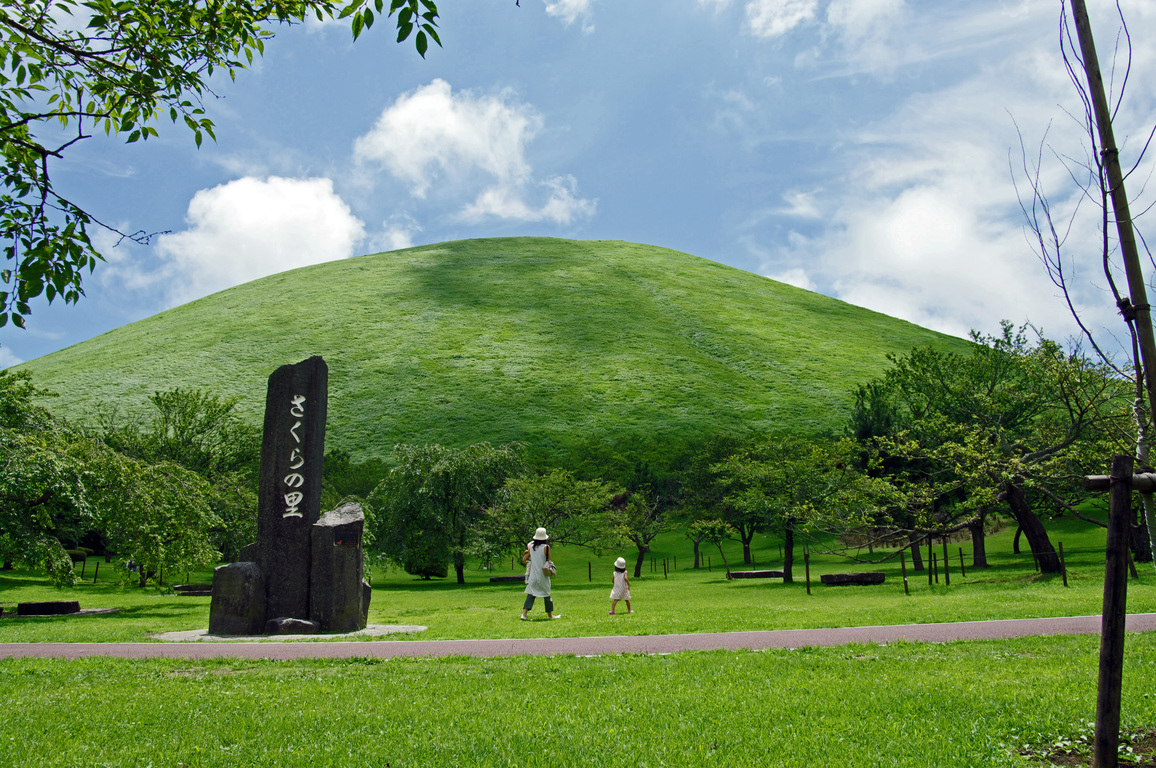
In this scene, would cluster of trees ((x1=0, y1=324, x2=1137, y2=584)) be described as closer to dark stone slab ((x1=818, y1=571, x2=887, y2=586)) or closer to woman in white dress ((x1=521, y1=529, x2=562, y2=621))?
dark stone slab ((x1=818, y1=571, x2=887, y2=586))

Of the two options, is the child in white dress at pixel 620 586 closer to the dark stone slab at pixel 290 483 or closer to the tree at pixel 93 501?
the dark stone slab at pixel 290 483

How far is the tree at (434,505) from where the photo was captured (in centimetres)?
4050

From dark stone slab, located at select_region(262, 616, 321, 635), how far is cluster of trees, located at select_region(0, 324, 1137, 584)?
876 cm

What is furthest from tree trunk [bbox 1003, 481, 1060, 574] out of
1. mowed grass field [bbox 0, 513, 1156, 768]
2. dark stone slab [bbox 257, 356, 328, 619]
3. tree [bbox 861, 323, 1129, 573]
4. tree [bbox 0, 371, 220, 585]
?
tree [bbox 0, 371, 220, 585]

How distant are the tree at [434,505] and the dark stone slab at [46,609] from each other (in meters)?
19.5

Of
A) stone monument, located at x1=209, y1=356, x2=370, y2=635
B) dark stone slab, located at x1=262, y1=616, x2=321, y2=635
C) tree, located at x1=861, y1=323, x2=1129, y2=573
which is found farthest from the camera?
tree, located at x1=861, y1=323, x2=1129, y2=573

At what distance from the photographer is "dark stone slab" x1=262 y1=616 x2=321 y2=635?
14.0m

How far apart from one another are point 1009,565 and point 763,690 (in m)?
34.1

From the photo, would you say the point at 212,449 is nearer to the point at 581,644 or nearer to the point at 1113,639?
the point at 581,644

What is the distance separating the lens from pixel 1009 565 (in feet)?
114

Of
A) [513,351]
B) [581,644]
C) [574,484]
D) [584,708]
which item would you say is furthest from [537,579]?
[513,351]

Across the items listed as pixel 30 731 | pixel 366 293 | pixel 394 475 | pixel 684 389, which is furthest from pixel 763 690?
pixel 366 293

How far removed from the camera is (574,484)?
44000 mm

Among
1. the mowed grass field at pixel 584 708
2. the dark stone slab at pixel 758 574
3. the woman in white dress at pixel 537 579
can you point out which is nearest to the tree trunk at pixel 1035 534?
the dark stone slab at pixel 758 574
